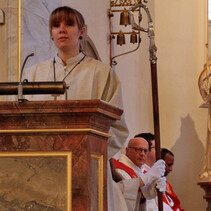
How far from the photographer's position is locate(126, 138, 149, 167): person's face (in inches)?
298

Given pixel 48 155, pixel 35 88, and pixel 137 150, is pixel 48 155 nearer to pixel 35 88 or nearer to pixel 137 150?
pixel 35 88

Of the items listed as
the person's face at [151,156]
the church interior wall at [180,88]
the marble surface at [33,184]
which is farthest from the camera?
the church interior wall at [180,88]

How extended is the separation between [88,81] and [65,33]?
1.13 ft

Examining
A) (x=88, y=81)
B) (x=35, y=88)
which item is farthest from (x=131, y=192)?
(x=35, y=88)

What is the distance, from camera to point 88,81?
4324mm

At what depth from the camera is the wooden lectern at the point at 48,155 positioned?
3096mm

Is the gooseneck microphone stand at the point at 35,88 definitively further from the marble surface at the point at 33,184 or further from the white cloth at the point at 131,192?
the white cloth at the point at 131,192

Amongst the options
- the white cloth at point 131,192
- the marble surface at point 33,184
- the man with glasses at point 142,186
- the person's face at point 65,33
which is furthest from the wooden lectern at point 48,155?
the white cloth at point 131,192

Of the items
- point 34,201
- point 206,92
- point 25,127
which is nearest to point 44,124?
point 25,127

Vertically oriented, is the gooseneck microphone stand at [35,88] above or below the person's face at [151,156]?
above

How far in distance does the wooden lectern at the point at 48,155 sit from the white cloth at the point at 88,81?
0.95 m

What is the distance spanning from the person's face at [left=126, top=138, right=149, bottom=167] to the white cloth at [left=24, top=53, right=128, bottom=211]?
10.4 feet

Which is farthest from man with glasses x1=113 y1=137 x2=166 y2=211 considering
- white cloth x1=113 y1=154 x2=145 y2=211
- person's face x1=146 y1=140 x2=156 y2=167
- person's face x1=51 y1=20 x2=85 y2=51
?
person's face x1=146 y1=140 x2=156 y2=167

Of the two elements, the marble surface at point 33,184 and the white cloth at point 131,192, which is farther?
the white cloth at point 131,192
